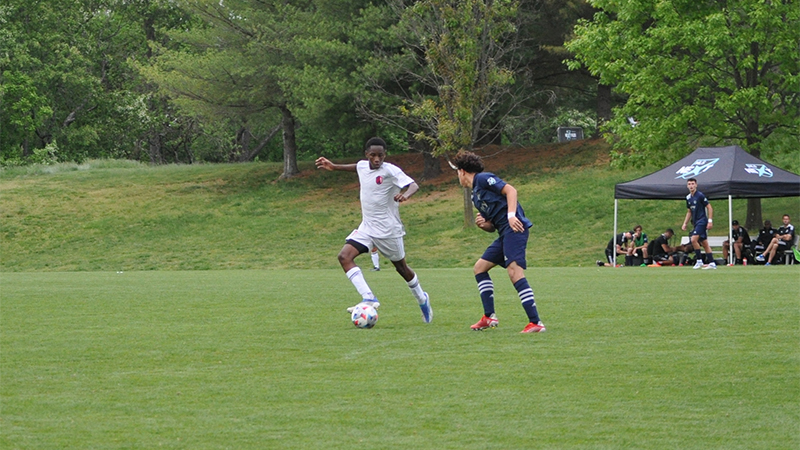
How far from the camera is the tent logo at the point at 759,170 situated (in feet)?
86.6

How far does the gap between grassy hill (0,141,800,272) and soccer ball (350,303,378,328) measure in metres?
20.8

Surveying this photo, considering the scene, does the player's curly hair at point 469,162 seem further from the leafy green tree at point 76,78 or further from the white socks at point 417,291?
the leafy green tree at point 76,78

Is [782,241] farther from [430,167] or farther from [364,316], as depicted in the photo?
[430,167]

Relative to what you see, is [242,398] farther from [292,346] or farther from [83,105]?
[83,105]

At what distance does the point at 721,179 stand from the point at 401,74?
17721 mm

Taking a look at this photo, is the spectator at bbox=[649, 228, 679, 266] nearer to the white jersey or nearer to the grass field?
the grass field

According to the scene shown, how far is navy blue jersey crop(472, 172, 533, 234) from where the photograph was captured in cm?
1020

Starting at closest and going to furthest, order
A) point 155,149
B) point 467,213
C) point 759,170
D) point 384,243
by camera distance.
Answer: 1. point 384,243
2. point 759,170
3. point 467,213
4. point 155,149

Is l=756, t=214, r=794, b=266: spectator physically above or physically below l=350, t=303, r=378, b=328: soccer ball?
below

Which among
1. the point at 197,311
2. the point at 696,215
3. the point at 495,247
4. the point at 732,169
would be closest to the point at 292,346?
the point at 495,247

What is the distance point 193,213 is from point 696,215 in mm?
25361

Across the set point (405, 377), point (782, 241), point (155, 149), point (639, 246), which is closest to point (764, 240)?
point (782, 241)

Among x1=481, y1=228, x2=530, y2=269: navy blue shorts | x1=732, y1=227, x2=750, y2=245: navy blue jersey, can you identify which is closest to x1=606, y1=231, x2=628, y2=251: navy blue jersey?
x1=732, y1=227, x2=750, y2=245: navy blue jersey

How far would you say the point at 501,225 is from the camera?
405 inches
